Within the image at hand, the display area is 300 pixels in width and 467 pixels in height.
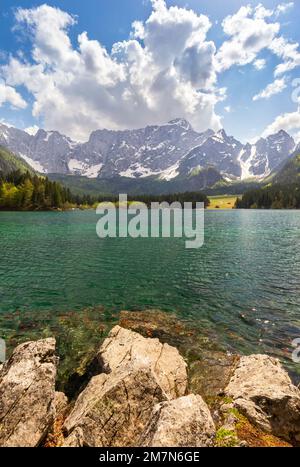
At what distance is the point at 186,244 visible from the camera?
67.8m

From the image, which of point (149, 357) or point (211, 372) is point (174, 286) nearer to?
point (211, 372)

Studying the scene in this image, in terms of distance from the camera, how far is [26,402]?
11.1 meters

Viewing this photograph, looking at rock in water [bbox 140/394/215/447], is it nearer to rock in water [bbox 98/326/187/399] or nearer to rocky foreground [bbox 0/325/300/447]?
rocky foreground [bbox 0/325/300/447]

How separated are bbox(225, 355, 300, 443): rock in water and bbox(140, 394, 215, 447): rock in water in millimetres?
3732

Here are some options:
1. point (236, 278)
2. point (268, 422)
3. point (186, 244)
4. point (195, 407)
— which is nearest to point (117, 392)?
point (195, 407)

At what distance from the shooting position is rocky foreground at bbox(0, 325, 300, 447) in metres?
9.36

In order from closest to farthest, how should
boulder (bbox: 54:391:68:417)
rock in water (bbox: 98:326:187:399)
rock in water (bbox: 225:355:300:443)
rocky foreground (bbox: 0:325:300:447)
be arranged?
rocky foreground (bbox: 0:325:300:447) → rock in water (bbox: 225:355:300:443) → boulder (bbox: 54:391:68:417) → rock in water (bbox: 98:326:187:399)

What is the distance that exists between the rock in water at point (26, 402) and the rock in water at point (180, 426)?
4594 mm

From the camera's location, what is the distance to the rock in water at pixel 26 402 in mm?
10262

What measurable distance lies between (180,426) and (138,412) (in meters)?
2.76

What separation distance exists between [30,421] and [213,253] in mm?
49344

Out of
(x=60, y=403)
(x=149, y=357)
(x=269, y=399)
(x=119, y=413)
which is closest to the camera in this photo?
(x=119, y=413)

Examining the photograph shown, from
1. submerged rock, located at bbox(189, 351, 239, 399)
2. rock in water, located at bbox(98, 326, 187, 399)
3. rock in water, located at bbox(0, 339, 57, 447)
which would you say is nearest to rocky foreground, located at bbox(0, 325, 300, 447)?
rock in water, located at bbox(0, 339, 57, 447)

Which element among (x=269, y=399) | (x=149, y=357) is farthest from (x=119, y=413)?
(x=269, y=399)
